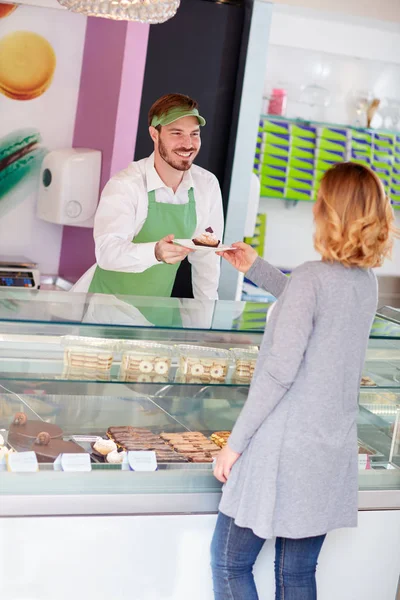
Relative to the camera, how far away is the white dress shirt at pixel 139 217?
121 inches

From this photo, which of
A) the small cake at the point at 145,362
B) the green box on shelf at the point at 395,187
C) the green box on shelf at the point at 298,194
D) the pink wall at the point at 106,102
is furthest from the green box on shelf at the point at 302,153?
the small cake at the point at 145,362

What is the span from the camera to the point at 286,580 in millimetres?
2094

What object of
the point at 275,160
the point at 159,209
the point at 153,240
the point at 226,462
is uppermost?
the point at 275,160

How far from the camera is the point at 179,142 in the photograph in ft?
10.8

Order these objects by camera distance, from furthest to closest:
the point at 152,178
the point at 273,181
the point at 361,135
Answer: the point at 361,135
the point at 273,181
the point at 152,178

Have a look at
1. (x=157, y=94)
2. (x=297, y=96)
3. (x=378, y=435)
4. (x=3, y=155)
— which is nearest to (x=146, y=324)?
(x=378, y=435)

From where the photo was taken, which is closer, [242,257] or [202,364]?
[202,364]

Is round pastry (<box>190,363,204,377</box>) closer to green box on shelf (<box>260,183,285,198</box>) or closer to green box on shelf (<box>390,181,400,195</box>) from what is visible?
green box on shelf (<box>260,183,285,198</box>)

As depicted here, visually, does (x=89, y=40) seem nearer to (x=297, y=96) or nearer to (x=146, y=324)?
(x=297, y=96)

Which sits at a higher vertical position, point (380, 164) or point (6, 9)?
point (6, 9)

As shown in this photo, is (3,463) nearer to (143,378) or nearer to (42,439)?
(42,439)

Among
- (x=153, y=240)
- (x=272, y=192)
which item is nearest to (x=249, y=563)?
(x=153, y=240)

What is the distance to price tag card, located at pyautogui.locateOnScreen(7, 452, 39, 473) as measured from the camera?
2096 mm

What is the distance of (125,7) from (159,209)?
0.99 meters
